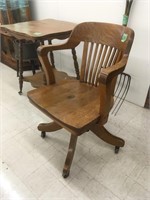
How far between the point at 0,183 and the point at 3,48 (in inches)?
84.3

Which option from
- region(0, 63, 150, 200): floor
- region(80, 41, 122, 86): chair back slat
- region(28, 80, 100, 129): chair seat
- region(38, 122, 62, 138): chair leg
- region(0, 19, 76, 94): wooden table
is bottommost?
region(0, 63, 150, 200): floor

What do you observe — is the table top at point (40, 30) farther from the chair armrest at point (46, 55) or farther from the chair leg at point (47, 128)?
the chair leg at point (47, 128)

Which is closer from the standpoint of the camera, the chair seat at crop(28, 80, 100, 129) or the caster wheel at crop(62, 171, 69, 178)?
the chair seat at crop(28, 80, 100, 129)

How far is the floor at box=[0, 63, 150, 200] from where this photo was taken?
3.77 ft

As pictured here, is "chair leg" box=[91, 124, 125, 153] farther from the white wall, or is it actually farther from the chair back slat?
the white wall

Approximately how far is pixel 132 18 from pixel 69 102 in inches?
39.2

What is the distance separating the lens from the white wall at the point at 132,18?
1555mm

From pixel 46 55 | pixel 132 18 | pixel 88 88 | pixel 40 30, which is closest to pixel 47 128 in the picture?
pixel 88 88

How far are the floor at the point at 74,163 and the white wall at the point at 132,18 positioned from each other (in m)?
0.30

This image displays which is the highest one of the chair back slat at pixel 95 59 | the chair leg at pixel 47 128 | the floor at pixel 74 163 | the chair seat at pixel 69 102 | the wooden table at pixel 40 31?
the wooden table at pixel 40 31

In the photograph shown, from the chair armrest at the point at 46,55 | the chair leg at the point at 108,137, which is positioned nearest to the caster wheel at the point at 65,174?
the chair leg at the point at 108,137

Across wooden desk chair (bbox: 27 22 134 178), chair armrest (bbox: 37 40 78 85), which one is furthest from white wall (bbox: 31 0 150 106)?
chair armrest (bbox: 37 40 78 85)

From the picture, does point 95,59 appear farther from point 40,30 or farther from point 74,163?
point 74,163

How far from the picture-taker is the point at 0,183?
47.4 inches
